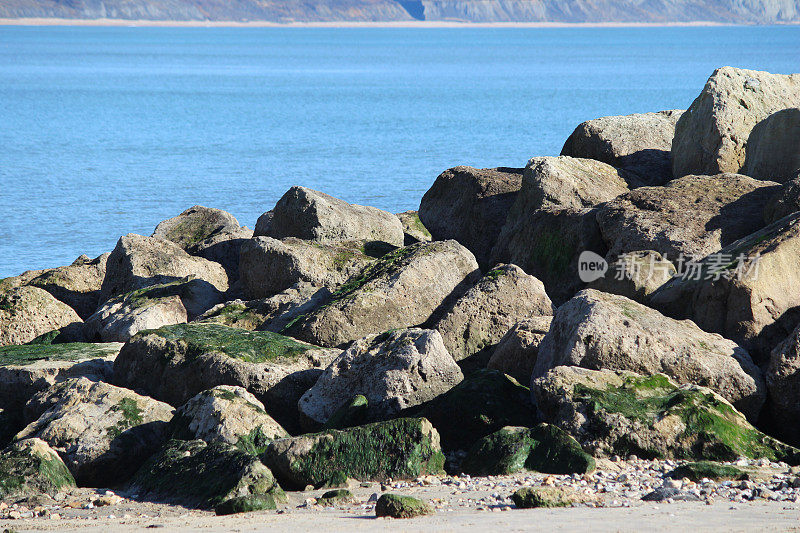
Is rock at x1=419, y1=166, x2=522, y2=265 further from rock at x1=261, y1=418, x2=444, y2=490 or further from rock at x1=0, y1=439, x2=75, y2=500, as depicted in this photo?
rock at x1=0, y1=439, x2=75, y2=500

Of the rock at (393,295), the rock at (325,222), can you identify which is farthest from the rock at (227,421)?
the rock at (325,222)

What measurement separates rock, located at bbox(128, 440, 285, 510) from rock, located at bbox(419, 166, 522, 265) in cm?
722

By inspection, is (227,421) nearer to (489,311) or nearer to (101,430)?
(101,430)

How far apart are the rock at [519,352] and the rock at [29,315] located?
22.0ft

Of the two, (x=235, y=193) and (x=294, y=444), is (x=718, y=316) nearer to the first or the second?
(x=294, y=444)

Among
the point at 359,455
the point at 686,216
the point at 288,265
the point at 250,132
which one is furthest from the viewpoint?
the point at 250,132

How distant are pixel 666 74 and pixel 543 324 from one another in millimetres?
87077

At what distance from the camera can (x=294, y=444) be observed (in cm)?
794

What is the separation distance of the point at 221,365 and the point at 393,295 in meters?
2.43

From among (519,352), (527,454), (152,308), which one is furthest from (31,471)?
(519,352)

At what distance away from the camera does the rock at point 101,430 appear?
8.58m

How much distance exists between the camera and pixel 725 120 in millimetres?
14656

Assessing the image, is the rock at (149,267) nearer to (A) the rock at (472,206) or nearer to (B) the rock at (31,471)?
(A) the rock at (472,206)

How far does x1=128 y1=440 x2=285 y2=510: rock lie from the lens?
7.21 meters
